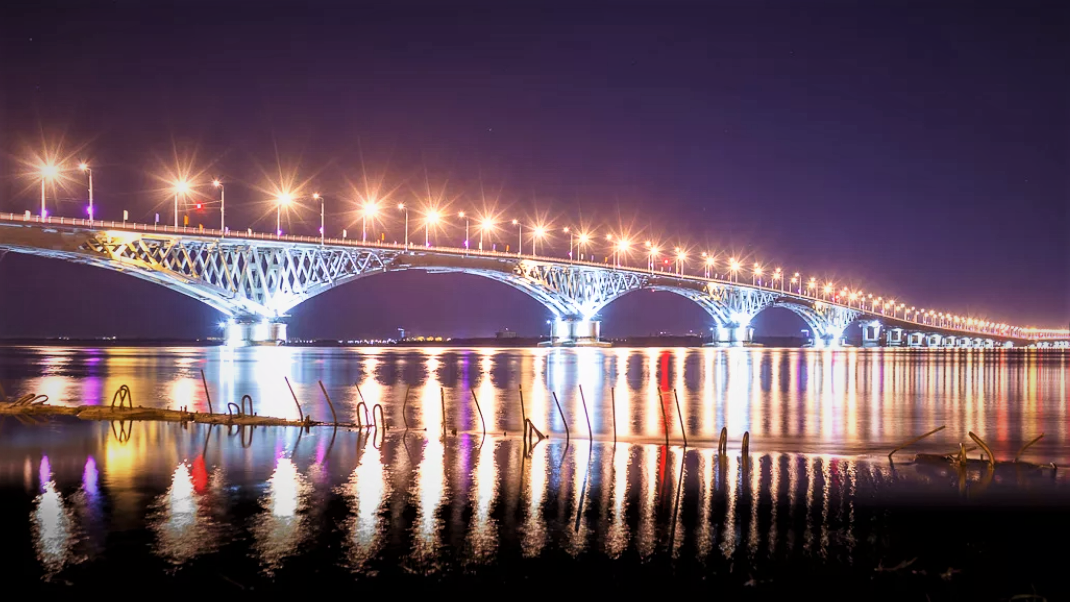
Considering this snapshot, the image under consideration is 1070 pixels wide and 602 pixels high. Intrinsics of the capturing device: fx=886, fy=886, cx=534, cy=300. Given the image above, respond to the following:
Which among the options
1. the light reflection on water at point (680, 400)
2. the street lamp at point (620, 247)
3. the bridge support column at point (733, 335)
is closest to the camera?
the light reflection on water at point (680, 400)

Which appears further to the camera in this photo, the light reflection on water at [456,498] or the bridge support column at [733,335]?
the bridge support column at [733,335]

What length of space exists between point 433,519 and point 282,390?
86.8 feet

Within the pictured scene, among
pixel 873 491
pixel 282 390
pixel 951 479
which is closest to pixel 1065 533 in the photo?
pixel 873 491

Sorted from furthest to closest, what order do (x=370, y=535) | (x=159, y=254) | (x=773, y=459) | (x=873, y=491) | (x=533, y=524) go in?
(x=159, y=254) → (x=773, y=459) → (x=873, y=491) → (x=533, y=524) → (x=370, y=535)

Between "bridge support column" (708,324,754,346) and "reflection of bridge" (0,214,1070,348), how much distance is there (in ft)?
0.56

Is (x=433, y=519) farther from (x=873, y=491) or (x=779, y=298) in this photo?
(x=779, y=298)

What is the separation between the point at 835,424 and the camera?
2456 centimetres

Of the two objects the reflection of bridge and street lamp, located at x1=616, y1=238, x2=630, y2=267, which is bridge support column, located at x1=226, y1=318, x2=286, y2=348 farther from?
street lamp, located at x1=616, y1=238, x2=630, y2=267

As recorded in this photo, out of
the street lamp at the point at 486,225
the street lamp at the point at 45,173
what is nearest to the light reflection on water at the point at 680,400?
the street lamp at the point at 45,173

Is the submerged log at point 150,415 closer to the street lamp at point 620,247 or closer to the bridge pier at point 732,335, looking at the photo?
the street lamp at point 620,247

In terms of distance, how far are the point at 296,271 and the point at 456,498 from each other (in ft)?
269

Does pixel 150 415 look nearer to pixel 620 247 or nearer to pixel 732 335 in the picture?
Result: pixel 620 247

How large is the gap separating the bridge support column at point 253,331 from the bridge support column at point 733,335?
277 feet

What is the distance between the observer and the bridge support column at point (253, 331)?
88.4 m
